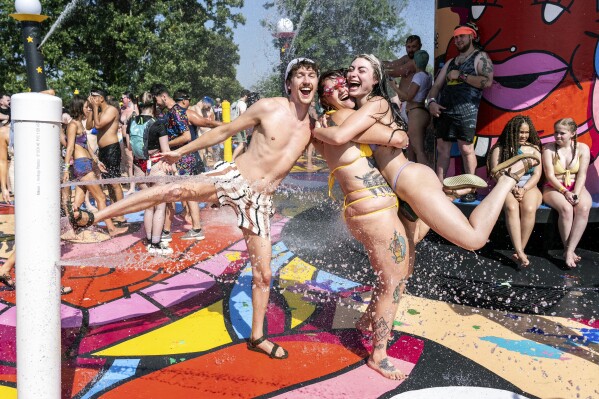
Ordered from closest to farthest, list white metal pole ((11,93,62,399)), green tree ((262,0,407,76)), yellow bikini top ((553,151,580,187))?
1. white metal pole ((11,93,62,399))
2. yellow bikini top ((553,151,580,187))
3. green tree ((262,0,407,76))

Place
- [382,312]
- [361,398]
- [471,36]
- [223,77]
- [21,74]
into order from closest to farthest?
[361,398] < [382,312] < [471,36] < [21,74] < [223,77]

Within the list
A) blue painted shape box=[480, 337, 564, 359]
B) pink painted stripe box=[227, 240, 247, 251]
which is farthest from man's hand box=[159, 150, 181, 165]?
pink painted stripe box=[227, 240, 247, 251]

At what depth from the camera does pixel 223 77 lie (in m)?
23.2

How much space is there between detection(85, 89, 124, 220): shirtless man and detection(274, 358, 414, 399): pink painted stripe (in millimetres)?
4811

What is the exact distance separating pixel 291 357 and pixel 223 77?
20.8m

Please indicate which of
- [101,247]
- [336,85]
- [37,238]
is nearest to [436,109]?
[336,85]

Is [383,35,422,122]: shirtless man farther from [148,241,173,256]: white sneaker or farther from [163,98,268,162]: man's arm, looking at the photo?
[163,98,268,162]: man's arm

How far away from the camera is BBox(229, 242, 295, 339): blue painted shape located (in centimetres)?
403

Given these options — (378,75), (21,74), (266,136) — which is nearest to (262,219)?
(266,136)

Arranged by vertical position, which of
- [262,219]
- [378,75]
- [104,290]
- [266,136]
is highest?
[378,75]

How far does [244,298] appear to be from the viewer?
15.1 feet

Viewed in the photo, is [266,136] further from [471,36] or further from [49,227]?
[471,36]

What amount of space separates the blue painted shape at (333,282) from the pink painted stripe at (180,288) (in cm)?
99

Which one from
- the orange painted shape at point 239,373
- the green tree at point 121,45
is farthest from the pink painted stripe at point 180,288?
the green tree at point 121,45
